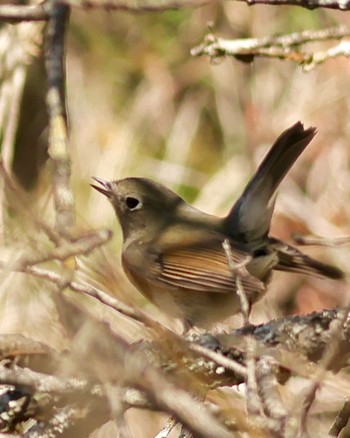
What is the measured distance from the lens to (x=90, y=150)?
6.55 metres

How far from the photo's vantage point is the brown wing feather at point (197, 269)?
4535 mm

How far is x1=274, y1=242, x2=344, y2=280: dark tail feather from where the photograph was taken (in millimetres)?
4234

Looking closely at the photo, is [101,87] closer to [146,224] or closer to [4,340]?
[146,224]

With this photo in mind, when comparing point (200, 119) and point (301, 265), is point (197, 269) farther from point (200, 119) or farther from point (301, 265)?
point (200, 119)

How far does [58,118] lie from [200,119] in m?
4.22

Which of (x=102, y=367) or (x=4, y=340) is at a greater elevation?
(x=102, y=367)

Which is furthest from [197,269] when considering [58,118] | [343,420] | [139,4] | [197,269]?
[343,420]

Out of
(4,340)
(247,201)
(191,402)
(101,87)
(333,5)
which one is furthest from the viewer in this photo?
(101,87)

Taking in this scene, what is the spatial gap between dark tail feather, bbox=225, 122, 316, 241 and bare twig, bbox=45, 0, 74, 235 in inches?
63.4

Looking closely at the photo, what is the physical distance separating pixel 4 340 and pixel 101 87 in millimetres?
4623

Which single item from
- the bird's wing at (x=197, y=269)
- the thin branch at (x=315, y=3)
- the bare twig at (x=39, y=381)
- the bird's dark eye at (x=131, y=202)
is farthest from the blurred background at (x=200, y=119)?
the bare twig at (x=39, y=381)

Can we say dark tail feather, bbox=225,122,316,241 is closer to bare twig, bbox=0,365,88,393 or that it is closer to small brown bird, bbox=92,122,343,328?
small brown bird, bbox=92,122,343,328

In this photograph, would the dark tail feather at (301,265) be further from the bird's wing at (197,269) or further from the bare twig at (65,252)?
the bare twig at (65,252)

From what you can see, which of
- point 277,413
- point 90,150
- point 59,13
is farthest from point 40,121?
point 277,413
